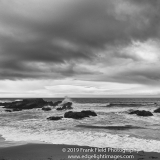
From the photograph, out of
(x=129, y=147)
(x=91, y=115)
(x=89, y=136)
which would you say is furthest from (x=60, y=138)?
(x=91, y=115)

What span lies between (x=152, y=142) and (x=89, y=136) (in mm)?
4639

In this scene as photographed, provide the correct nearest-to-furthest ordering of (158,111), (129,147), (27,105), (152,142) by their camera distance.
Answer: (129,147)
(152,142)
(158,111)
(27,105)

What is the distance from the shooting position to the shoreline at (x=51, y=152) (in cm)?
895

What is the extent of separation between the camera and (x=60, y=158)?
8828 mm

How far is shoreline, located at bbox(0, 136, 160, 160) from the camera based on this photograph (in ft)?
29.4

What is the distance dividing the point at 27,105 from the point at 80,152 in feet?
140

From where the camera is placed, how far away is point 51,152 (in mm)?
9742

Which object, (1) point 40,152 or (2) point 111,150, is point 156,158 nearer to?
(2) point 111,150

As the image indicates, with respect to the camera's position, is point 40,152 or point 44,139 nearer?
point 40,152

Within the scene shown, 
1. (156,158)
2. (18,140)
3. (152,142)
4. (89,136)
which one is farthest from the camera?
(89,136)

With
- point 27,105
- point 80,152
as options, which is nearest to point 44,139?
point 80,152

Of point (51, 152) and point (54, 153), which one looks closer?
point (54, 153)

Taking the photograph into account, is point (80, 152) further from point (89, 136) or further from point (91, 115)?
point (91, 115)

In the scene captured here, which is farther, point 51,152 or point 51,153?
point 51,152
